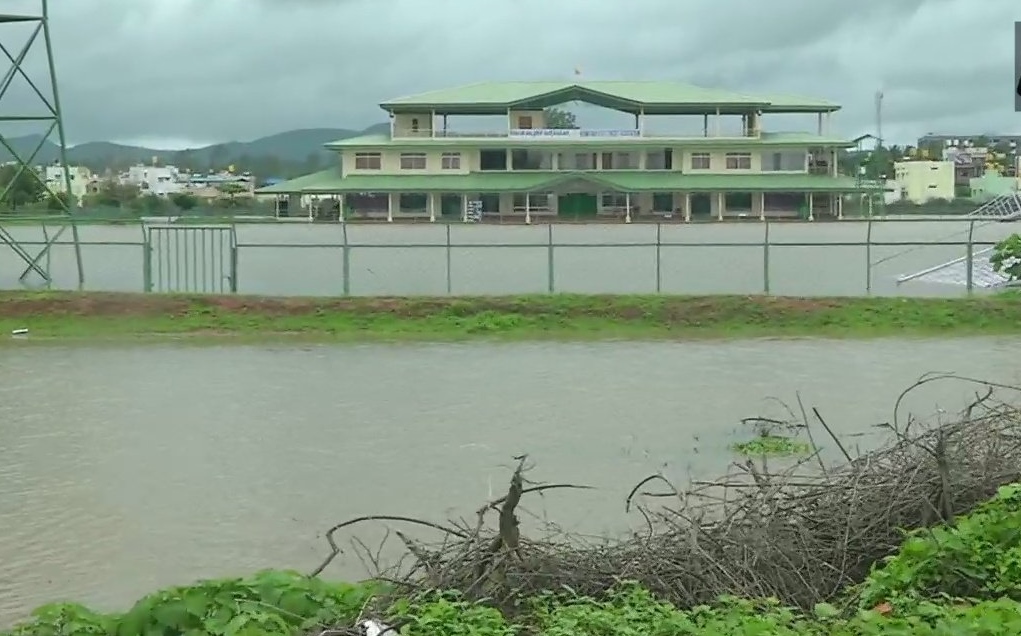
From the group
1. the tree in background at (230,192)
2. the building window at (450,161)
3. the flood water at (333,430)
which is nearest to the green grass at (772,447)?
the flood water at (333,430)

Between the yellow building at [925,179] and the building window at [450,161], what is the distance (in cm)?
4025

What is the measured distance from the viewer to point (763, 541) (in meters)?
6.82

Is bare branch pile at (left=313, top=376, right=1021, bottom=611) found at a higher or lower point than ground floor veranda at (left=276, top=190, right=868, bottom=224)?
lower

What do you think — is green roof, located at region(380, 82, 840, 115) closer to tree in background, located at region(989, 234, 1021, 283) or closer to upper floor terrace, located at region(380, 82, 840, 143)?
upper floor terrace, located at region(380, 82, 840, 143)

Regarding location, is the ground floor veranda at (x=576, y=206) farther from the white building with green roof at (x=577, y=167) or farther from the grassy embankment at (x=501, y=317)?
the grassy embankment at (x=501, y=317)

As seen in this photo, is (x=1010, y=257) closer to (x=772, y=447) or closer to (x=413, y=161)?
(x=772, y=447)

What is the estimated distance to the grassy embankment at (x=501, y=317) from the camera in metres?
23.2

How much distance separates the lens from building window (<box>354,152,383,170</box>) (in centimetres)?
6906

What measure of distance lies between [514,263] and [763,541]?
31971 mm

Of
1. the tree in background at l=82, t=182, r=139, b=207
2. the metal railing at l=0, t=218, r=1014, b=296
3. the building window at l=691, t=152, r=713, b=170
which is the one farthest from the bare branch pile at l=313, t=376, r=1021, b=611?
the tree in background at l=82, t=182, r=139, b=207

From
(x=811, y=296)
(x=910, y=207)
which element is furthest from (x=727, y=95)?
(x=811, y=296)

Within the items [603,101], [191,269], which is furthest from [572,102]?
[191,269]

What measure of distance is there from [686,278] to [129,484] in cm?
2180

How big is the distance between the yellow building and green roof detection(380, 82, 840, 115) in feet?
83.0
